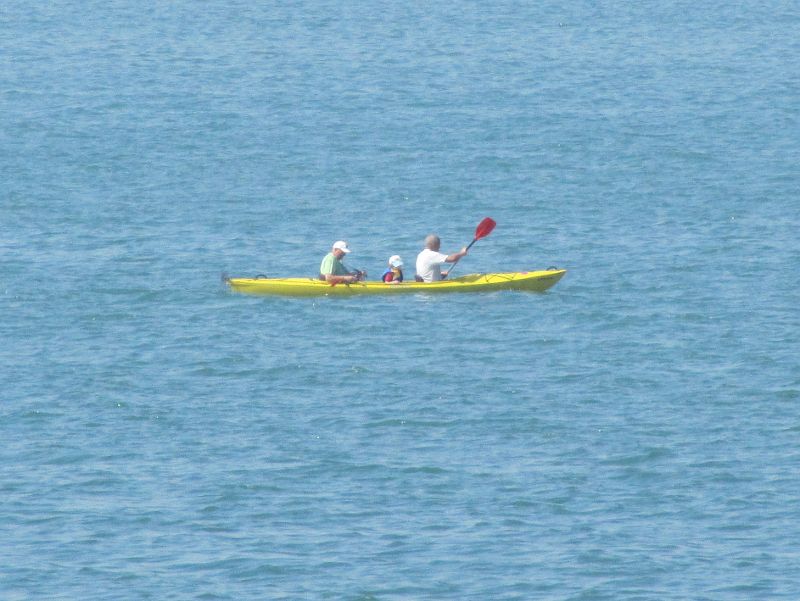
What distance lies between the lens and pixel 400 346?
29891 mm

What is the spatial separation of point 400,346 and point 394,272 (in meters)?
3.49

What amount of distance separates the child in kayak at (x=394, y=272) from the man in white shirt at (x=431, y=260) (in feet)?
1.09

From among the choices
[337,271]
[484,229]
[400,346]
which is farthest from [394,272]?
[400,346]

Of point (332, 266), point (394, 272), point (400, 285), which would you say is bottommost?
point (400, 285)

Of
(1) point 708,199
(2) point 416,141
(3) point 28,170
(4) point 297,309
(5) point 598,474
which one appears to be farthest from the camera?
(2) point 416,141

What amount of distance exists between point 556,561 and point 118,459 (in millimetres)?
6406

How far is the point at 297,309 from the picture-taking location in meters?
32.7

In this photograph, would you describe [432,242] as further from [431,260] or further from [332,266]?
[332,266]

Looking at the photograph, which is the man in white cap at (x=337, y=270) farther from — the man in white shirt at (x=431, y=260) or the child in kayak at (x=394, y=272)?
the man in white shirt at (x=431, y=260)

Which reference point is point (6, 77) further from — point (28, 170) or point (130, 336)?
point (130, 336)

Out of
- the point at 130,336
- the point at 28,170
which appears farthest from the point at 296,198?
the point at 130,336

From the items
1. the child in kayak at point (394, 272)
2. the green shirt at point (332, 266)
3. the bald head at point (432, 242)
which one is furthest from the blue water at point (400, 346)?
the bald head at point (432, 242)

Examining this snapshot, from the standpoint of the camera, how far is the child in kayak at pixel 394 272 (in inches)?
1300

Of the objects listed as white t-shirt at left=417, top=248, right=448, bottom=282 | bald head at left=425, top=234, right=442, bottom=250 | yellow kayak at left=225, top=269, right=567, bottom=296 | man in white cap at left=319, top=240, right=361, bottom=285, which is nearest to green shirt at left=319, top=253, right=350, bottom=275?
man in white cap at left=319, top=240, right=361, bottom=285
